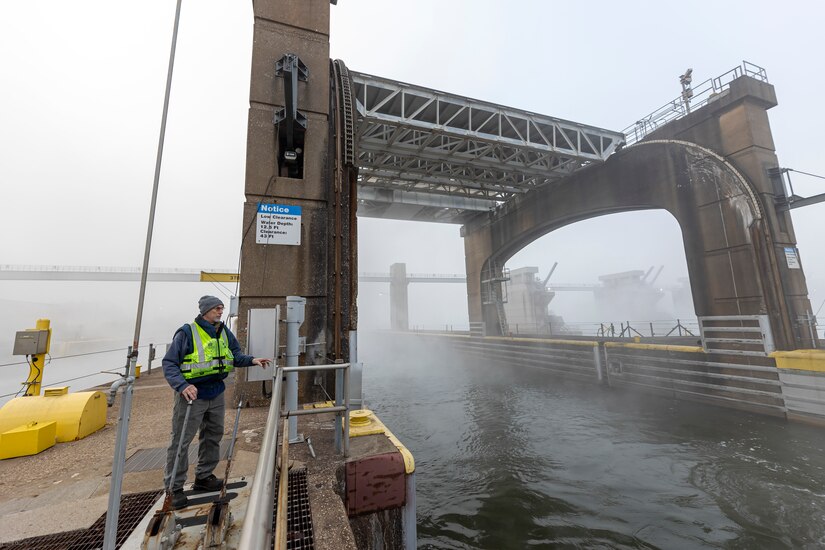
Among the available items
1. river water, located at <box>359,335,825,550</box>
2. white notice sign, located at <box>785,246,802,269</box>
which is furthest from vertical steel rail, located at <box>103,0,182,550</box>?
white notice sign, located at <box>785,246,802,269</box>

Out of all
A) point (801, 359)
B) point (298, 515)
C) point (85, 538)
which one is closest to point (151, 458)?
point (85, 538)

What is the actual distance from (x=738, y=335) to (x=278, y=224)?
13.3 meters

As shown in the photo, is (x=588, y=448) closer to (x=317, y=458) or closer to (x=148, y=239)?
(x=317, y=458)

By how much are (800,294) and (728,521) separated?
8.97 metres

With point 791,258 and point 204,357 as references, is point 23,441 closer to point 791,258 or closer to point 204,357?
point 204,357

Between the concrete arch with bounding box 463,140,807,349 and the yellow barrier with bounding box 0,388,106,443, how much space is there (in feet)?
51.4

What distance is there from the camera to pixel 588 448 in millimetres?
7660

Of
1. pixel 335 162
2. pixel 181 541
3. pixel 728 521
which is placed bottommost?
pixel 728 521

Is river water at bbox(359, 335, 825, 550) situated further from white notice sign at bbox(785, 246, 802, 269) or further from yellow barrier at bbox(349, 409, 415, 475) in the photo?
white notice sign at bbox(785, 246, 802, 269)

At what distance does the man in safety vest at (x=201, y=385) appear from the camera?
3.07m

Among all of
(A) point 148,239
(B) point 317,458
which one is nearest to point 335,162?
(A) point 148,239

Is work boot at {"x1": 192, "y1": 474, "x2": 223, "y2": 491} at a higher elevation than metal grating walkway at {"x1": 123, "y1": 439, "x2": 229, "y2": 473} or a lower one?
higher

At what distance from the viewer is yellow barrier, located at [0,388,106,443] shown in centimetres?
456

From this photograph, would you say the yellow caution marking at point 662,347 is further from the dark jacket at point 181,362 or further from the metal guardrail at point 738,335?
the dark jacket at point 181,362
